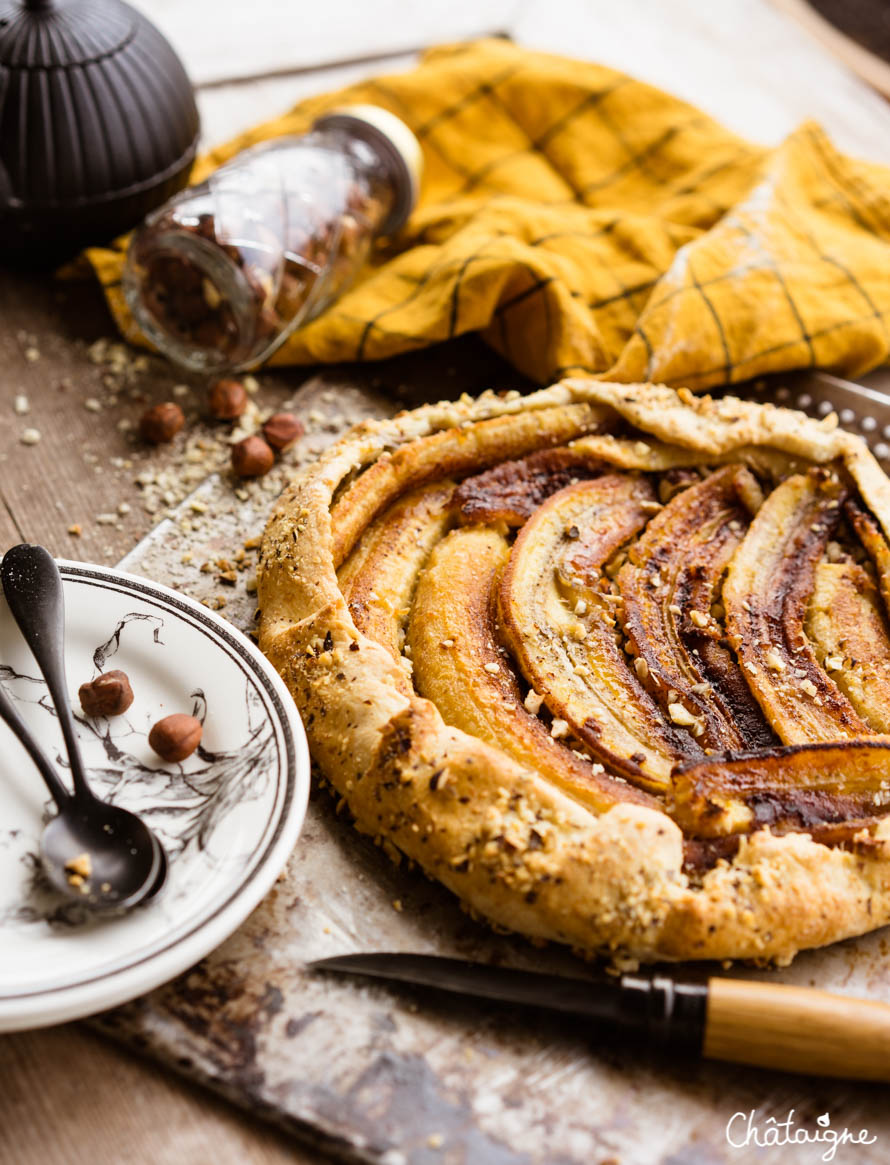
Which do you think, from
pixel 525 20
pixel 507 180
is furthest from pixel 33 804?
pixel 525 20

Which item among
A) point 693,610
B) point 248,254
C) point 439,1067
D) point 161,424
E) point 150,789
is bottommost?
point 439,1067

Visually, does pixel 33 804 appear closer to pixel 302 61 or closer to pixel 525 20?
pixel 302 61

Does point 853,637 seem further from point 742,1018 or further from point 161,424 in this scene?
point 161,424

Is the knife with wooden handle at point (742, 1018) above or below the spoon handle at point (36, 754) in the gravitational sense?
below

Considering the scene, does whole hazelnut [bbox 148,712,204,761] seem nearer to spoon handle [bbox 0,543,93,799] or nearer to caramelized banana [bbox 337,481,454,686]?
spoon handle [bbox 0,543,93,799]

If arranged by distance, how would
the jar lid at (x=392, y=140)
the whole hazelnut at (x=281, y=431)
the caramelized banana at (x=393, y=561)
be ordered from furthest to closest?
1. the jar lid at (x=392, y=140)
2. the whole hazelnut at (x=281, y=431)
3. the caramelized banana at (x=393, y=561)

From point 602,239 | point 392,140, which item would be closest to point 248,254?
point 392,140

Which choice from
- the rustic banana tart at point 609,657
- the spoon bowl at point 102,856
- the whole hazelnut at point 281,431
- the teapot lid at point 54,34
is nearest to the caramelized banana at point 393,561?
the rustic banana tart at point 609,657

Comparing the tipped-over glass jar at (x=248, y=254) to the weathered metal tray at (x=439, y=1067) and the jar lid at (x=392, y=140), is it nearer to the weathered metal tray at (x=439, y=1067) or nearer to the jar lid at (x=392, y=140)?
the jar lid at (x=392, y=140)
